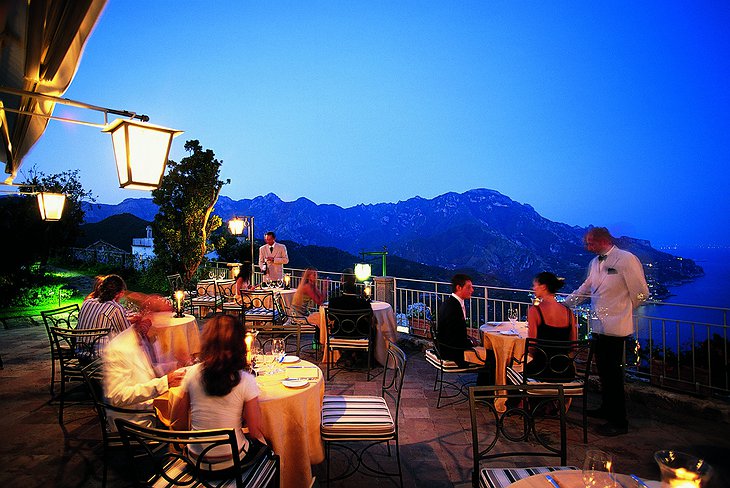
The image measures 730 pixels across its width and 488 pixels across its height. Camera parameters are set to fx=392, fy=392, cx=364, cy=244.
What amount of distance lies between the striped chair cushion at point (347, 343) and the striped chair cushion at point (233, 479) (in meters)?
2.93

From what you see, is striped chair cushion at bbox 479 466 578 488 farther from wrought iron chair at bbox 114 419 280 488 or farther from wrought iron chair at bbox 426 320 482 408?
wrought iron chair at bbox 426 320 482 408

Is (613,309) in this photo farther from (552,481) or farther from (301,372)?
(301,372)

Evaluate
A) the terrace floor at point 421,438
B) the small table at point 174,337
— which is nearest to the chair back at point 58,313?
the terrace floor at point 421,438

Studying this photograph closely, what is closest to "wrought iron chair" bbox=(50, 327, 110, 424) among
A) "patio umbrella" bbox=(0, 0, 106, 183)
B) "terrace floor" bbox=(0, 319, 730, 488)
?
"terrace floor" bbox=(0, 319, 730, 488)

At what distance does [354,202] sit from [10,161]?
6152cm

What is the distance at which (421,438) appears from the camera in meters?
3.72

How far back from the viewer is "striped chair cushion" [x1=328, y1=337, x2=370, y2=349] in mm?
5242

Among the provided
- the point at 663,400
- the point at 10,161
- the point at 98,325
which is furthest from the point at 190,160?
the point at 663,400

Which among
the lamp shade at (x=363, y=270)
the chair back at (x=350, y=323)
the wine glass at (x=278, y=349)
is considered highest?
the lamp shade at (x=363, y=270)

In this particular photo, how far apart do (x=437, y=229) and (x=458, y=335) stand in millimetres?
49657

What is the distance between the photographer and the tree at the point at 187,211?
39.6ft

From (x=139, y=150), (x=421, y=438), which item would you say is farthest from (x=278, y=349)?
(x=139, y=150)

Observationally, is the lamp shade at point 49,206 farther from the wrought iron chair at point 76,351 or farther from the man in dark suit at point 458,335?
the man in dark suit at point 458,335

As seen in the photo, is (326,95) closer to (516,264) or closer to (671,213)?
(516,264)
